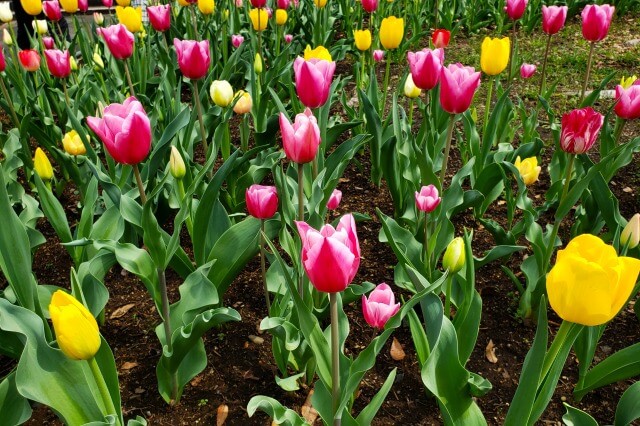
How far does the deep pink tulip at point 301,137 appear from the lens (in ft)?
4.54

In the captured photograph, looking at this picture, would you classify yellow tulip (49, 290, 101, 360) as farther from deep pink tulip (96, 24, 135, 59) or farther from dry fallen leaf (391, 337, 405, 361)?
deep pink tulip (96, 24, 135, 59)

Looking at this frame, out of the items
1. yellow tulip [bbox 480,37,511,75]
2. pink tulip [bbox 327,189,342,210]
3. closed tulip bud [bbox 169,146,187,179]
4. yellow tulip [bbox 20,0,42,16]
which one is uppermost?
yellow tulip [bbox 20,0,42,16]

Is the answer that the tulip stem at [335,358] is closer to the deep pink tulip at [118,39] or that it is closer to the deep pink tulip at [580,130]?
the deep pink tulip at [580,130]

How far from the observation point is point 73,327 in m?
1.02

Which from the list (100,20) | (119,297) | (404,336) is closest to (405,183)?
(404,336)

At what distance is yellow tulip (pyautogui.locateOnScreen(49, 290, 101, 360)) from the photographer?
1.01 m

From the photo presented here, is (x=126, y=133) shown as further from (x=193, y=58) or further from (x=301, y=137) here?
(x=193, y=58)

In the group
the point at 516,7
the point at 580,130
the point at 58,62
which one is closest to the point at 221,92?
the point at 58,62

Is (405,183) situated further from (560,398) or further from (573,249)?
(573,249)

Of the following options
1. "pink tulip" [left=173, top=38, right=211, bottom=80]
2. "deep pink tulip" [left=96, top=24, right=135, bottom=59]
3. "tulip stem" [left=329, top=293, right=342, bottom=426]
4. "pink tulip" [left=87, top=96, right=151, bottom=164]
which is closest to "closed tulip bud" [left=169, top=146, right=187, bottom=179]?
"pink tulip" [left=87, top=96, right=151, bottom=164]

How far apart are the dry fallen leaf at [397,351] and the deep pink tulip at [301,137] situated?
2.56ft

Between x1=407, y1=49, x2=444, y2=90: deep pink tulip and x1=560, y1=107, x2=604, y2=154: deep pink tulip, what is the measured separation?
0.51 metres

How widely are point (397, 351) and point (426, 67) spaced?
39.0 inches

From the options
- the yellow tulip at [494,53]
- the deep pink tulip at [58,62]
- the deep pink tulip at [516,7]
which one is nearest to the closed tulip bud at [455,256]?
the yellow tulip at [494,53]
